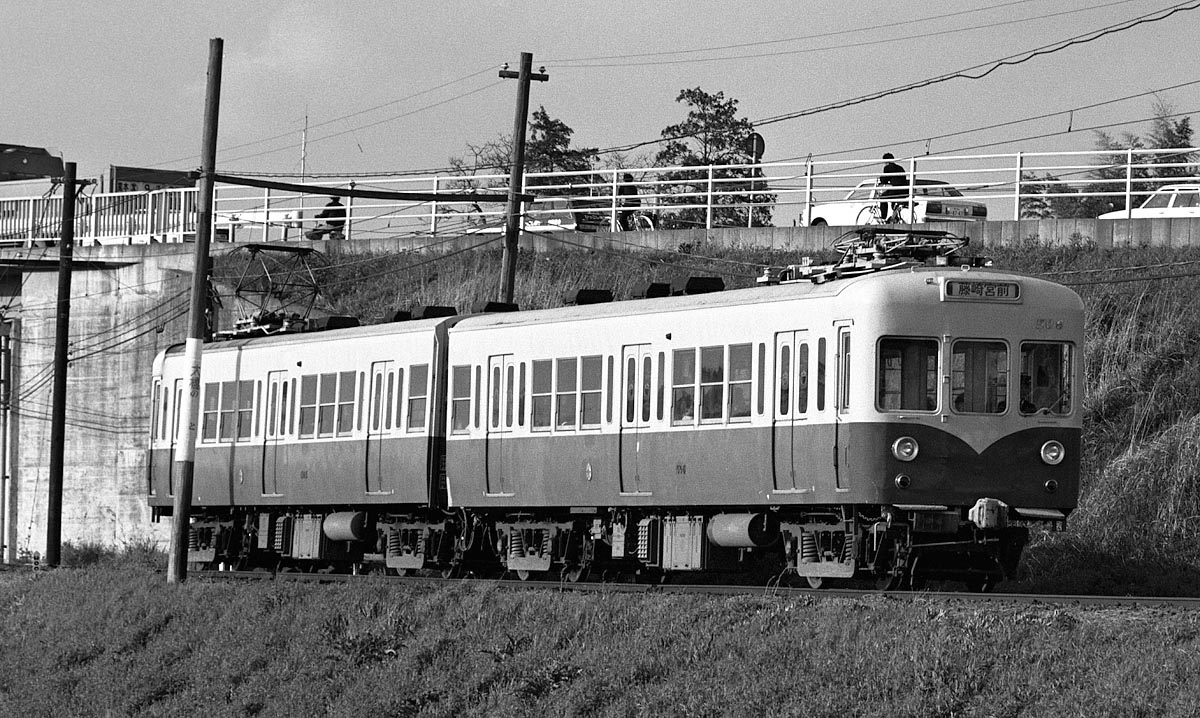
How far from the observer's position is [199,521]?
29.5m

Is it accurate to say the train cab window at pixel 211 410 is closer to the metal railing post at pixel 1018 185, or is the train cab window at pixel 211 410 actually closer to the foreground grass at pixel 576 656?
the foreground grass at pixel 576 656

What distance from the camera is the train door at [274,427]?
26.7 m

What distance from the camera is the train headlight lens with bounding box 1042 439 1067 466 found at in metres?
18.1

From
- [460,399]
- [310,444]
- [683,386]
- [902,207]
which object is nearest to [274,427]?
[310,444]

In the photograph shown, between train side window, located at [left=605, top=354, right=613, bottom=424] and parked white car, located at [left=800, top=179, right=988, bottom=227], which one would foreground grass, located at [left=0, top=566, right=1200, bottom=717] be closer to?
train side window, located at [left=605, top=354, right=613, bottom=424]

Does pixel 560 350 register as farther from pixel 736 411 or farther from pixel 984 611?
pixel 984 611

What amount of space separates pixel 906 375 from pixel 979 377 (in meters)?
0.74

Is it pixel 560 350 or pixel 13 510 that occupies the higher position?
pixel 560 350

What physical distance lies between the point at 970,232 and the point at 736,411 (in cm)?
1406

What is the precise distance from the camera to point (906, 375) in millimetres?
17828

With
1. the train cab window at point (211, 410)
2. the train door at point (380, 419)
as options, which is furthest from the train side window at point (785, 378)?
the train cab window at point (211, 410)

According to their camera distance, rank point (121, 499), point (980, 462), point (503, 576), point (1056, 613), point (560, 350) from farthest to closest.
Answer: point (121, 499), point (503, 576), point (560, 350), point (980, 462), point (1056, 613)

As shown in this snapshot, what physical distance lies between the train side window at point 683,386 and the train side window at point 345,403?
650 centimetres

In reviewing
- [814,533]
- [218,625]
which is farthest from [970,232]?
[218,625]
